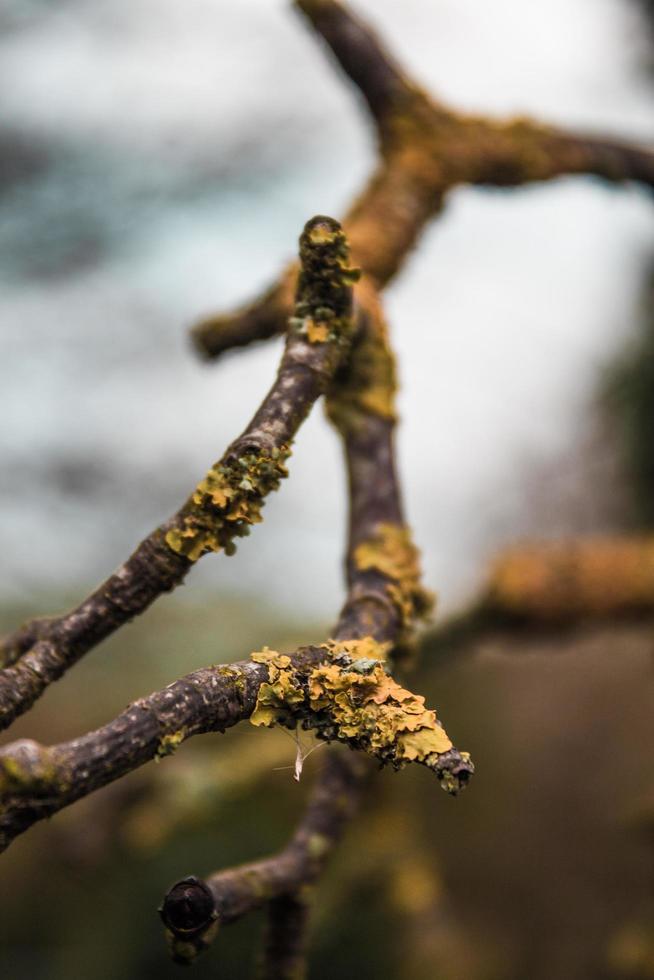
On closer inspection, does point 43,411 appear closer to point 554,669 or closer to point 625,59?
point 554,669

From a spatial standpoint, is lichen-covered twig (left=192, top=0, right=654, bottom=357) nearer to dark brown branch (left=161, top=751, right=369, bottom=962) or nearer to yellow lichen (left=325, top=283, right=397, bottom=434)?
yellow lichen (left=325, top=283, right=397, bottom=434)

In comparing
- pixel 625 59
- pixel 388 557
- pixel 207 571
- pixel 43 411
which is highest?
pixel 625 59

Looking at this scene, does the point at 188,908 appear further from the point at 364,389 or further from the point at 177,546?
the point at 364,389

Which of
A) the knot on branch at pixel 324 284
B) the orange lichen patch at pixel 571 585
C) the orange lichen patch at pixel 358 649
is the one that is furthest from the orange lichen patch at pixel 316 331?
the orange lichen patch at pixel 571 585

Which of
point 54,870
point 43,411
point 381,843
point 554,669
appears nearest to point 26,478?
point 43,411

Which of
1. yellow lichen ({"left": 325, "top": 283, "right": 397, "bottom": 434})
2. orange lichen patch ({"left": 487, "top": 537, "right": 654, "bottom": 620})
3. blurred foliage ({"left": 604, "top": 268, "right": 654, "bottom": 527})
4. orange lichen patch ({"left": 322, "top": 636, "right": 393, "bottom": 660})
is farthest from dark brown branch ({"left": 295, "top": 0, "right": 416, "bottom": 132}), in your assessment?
blurred foliage ({"left": 604, "top": 268, "right": 654, "bottom": 527})

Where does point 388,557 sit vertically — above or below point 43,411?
below

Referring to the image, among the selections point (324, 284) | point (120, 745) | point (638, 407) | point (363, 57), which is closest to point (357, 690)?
point (120, 745)
